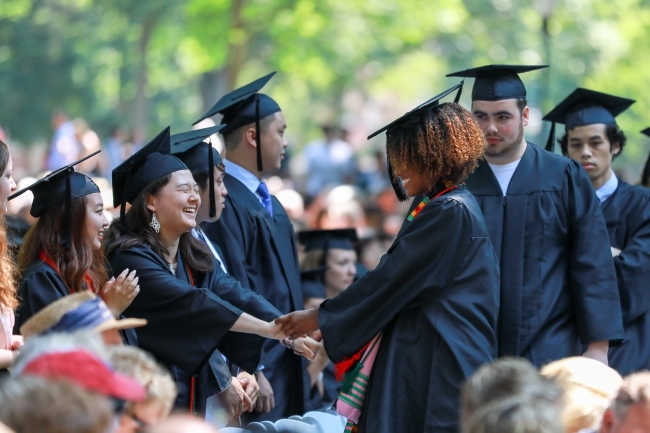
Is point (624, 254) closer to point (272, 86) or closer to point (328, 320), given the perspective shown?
point (328, 320)

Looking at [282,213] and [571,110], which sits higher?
[571,110]

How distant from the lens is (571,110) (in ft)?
22.6

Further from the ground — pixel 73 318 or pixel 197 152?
pixel 197 152

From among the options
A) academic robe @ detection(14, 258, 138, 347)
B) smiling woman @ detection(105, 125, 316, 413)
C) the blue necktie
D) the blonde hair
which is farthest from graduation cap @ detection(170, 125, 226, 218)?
the blonde hair

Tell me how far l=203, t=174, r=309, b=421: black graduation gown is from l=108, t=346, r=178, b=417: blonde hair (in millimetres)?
3022

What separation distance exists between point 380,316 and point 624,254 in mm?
1976

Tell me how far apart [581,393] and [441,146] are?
1.63 meters

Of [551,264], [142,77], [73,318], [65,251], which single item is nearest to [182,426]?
[73,318]

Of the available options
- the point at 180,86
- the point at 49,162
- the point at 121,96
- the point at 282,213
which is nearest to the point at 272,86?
the point at 180,86

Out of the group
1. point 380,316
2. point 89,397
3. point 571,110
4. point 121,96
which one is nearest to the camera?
point 89,397

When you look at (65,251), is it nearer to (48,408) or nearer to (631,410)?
(48,408)

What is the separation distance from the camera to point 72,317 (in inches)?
156

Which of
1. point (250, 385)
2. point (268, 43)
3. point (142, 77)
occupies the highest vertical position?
point (268, 43)

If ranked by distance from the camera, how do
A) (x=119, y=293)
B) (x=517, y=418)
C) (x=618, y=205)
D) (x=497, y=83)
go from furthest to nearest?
(x=618, y=205), (x=497, y=83), (x=119, y=293), (x=517, y=418)
